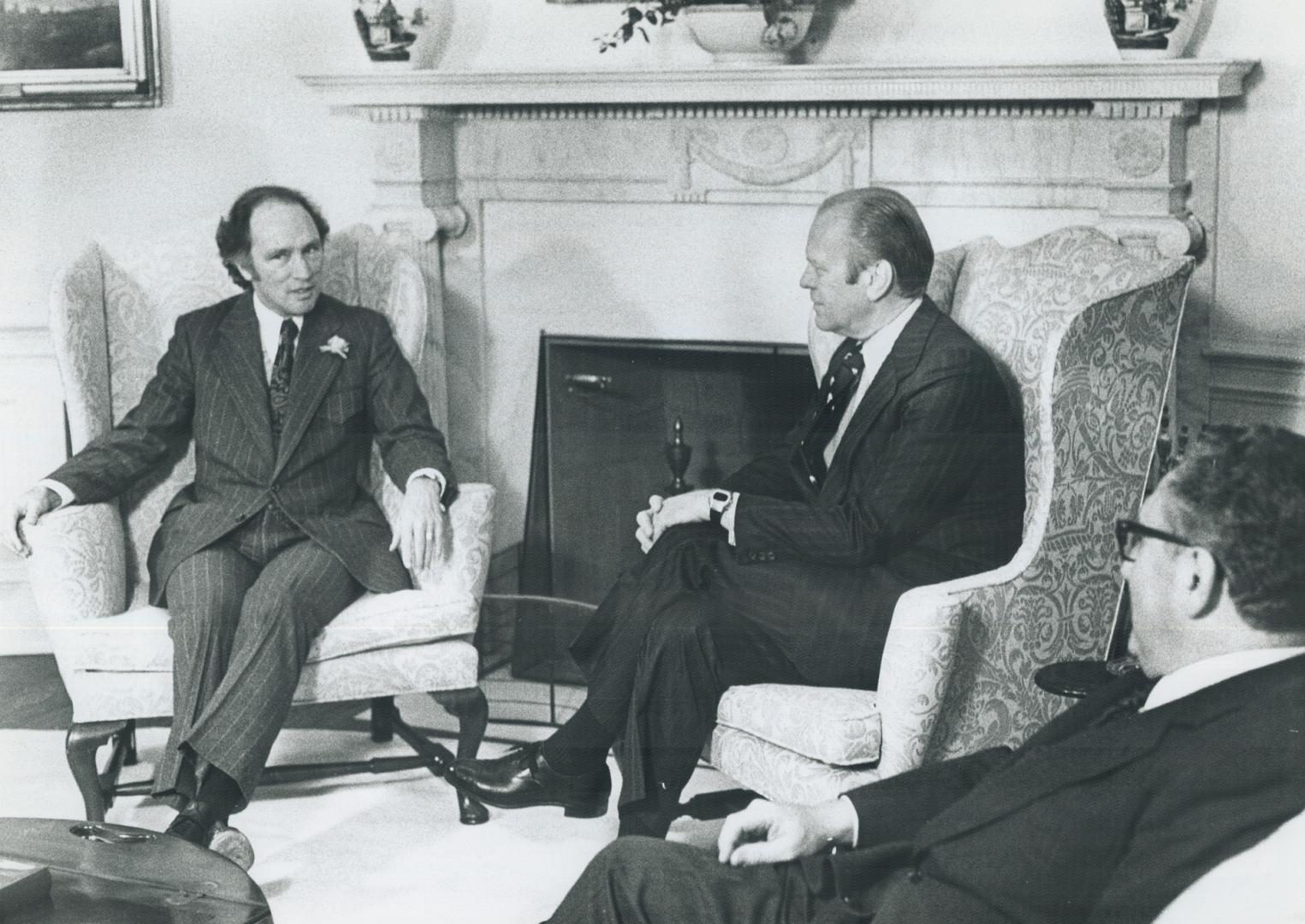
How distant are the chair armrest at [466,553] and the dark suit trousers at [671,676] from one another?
35 cm

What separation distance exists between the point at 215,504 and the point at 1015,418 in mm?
1220

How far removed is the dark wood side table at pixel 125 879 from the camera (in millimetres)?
1337

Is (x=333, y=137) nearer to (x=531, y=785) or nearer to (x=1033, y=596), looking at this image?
(x=531, y=785)

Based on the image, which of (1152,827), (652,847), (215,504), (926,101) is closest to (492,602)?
(215,504)

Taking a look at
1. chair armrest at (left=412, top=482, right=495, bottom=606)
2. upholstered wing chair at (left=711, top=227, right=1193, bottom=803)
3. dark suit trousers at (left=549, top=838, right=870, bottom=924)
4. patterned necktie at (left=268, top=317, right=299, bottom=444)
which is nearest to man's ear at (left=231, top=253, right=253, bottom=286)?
patterned necktie at (left=268, top=317, right=299, bottom=444)

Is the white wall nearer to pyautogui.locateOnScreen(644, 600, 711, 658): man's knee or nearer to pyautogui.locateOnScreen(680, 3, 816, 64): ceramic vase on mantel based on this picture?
pyautogui.locateOnScreen(680, 3, 816, 64): ceramic vase on mantel

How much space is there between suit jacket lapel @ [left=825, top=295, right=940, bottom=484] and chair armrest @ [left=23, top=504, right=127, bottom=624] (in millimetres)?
1097

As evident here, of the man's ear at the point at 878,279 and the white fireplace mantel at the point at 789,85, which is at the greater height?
the white fireplace mantel at the point at 789,85

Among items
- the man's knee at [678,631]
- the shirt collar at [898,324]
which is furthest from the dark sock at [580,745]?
the shirt collar at [898,324]

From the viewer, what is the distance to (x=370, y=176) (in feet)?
9.80

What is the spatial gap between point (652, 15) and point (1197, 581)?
174 cm

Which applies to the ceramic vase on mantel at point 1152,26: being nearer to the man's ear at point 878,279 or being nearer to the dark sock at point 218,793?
the man's ear at point 878,279

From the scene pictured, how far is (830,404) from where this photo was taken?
2178mm

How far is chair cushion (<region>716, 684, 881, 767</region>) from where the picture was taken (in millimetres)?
1854
